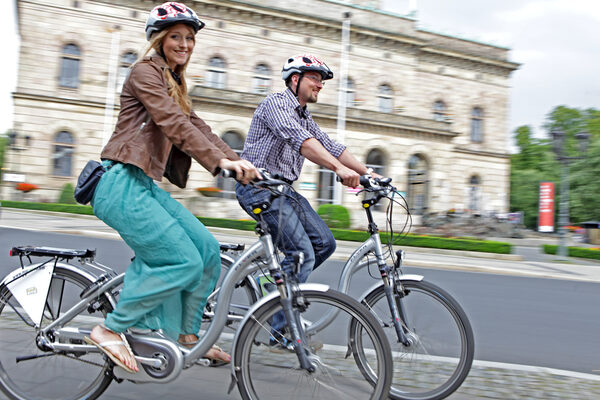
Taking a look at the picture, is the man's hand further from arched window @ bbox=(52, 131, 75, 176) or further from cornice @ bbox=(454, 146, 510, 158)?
cornice @ bbox=(454, 146, 510, 158)

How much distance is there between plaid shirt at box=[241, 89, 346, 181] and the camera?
342 cm

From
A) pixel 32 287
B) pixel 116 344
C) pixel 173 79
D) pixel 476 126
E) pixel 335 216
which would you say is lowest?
pixel 116 344

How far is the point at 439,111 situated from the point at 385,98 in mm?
4287

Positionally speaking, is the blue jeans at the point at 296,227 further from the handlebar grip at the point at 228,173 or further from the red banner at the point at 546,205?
the red banner at the point at 546,205

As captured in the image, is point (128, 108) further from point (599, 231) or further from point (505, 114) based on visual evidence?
point (505, 114)

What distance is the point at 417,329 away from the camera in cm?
326

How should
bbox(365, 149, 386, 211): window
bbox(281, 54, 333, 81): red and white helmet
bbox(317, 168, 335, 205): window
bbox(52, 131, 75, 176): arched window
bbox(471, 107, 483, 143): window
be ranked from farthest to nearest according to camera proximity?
bbox(471, 107, 483, 143): window
bbox(365, 149, 386, 211): window
bbox(317, 168, 335, 205): window
bbox(52, 131, 75, 176): arched window
bbox(281, 54, 333, 81): red and white helmet

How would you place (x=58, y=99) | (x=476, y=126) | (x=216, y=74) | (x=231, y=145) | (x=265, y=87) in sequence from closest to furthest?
1. (x=231, y=145)
2. (x=58, y=99)
3. (x=216, y=74)
4. (x=265, y=87)
5. (x=476, y=126)

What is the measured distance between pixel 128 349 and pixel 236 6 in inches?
1172

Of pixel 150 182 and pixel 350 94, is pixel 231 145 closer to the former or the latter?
pixel 350 94

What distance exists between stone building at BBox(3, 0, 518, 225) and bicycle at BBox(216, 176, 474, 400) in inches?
819

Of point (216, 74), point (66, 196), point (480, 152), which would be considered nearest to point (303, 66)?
point (66, 196)

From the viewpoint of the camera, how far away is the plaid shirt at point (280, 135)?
342 centimetres

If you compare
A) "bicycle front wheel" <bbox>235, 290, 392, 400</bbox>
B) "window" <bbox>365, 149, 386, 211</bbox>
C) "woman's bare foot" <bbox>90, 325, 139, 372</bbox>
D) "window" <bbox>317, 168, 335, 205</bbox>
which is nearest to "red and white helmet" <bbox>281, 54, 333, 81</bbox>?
"bicycle front wheel" <bbox>235, 290, 392, 400</bbox>
